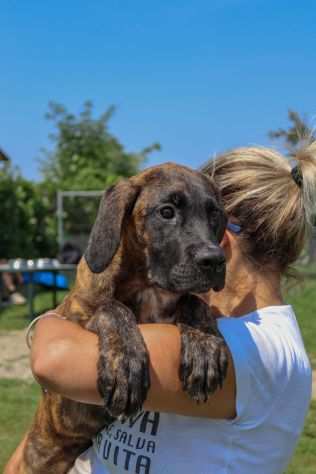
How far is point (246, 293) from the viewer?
2.51 m

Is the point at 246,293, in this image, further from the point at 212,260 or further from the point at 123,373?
the point at 123,373

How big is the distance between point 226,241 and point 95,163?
97.4 ft

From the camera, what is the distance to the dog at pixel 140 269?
2.34 m

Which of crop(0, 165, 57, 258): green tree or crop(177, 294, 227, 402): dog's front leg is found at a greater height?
crop(0, 165, 57, 258): green tree

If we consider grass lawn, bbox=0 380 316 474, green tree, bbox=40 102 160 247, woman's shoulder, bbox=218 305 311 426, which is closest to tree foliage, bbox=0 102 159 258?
green tree, bbox=40 102 160 247

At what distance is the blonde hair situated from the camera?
Answer: 2611 millimetres

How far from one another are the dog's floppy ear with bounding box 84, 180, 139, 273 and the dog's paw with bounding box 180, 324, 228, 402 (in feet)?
1.76

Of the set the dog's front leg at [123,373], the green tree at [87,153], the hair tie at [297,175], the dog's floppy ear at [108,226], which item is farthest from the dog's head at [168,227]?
the green tree at [87,153]

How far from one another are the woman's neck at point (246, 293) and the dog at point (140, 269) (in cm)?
16

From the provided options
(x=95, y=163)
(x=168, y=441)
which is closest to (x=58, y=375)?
(x=168, y=441)

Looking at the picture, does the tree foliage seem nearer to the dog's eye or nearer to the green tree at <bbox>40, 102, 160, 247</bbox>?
the green tree at <bbox>40, 102, 160, 247</bbox>

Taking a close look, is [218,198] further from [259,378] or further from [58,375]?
[58,375]

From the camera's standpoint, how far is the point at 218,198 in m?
2.64

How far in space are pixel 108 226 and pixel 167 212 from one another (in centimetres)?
26
